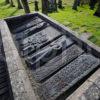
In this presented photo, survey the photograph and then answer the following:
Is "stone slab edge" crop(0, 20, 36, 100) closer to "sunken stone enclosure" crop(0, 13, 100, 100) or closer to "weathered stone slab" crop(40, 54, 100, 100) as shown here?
"sunken stone enclosure" crop(0, 13, 100, 100)

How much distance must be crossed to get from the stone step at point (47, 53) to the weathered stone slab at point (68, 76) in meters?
0.65

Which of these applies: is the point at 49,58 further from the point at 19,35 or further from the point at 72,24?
the point at 72,24

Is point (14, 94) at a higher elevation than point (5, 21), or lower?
higher

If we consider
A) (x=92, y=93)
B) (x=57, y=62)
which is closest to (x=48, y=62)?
(x=57, y=62)

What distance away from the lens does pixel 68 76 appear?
13.2 feet

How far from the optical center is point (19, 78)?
3736 millimetres

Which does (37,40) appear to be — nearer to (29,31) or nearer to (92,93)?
(29,31)

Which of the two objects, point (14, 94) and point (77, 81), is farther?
point (77, 81)

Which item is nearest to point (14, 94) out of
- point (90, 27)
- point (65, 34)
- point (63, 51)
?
point (63, 51)

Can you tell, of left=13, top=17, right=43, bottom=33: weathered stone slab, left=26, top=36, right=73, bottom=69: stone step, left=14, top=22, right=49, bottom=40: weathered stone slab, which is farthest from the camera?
left=13, top=17, right=43, bottom=33: weathered stone slab

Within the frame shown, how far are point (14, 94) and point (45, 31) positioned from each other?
3430mm

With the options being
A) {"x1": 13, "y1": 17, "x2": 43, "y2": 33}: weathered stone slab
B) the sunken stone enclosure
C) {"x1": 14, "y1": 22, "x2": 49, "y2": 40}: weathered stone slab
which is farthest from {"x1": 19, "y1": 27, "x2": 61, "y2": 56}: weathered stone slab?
{"x1": 13, "y1": 17, "x2": 43, "y2": 33}: weathered stone slab

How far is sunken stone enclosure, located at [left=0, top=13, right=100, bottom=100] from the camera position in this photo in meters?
3.66

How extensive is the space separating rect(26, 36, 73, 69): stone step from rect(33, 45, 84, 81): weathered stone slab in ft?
0.47
